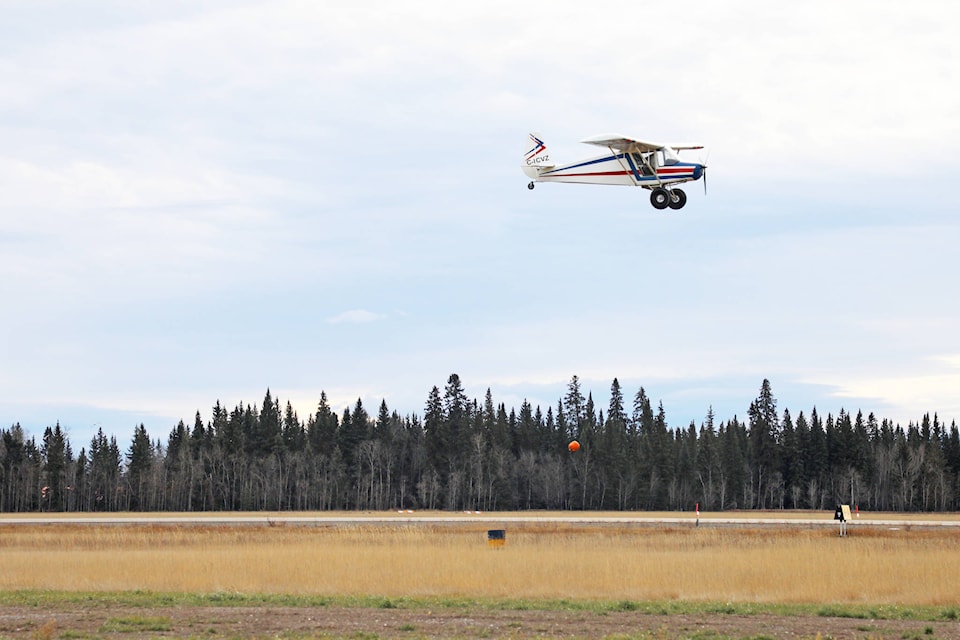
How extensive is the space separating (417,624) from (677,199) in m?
20.7

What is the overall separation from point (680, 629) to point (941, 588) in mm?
11478

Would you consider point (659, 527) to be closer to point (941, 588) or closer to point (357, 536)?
point (357, 536)

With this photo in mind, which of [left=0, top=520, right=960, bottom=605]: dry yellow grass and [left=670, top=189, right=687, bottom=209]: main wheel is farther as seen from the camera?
[left=670, top=189, right=687, bottom=209]: main wheel

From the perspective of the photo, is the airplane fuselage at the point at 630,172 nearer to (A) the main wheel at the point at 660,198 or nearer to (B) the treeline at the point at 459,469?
(A) the main wheel at the point at 660,198

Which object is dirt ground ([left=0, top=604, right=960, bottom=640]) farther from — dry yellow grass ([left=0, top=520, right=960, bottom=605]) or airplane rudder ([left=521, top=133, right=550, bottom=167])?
airplane rudder ([left=521, top=133, right=550, bottom=167])

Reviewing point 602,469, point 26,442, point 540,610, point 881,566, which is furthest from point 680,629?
point 26,442

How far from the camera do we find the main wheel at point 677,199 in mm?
36438

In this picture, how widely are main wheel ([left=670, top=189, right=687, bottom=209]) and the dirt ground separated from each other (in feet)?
58.2

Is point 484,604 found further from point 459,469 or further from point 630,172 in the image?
point 459,469

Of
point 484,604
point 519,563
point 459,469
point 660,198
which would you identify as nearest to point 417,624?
point 484,604

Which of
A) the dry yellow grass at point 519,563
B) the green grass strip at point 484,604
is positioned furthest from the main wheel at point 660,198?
the green grass strip at point 484,604

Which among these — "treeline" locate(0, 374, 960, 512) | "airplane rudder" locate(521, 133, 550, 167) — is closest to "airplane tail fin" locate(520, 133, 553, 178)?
"airplane rudder" locate(521, 133, 550, 167)

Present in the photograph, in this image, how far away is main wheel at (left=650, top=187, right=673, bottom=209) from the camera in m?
36.6

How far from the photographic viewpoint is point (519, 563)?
3294 centimetres
